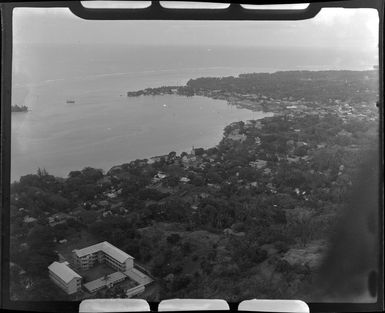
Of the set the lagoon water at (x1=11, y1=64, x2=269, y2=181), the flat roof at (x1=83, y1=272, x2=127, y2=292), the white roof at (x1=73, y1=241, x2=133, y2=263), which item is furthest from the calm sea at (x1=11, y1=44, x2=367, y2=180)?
the flat roof at (x1=83, y1=272, x2=127, y2=292)

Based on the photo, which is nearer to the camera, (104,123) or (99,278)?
(99,278)

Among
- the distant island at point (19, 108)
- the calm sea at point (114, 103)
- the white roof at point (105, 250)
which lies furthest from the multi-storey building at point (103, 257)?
the distant island at point (19, 108)

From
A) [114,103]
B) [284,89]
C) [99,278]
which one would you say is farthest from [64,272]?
[284,89]

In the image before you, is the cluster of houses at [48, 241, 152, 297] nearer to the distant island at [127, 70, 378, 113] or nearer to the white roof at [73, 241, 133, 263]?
the white roof at [73, 241, 133, 263]

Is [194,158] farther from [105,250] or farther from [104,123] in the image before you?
[105,250]

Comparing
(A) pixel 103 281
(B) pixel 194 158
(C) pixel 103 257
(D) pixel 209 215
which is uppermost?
(B) pixel 194 158

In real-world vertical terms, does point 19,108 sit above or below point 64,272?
above

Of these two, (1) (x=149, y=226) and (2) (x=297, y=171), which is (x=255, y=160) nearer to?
(2) (x=297, y=171)

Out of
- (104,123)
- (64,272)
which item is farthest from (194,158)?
(64,272)
